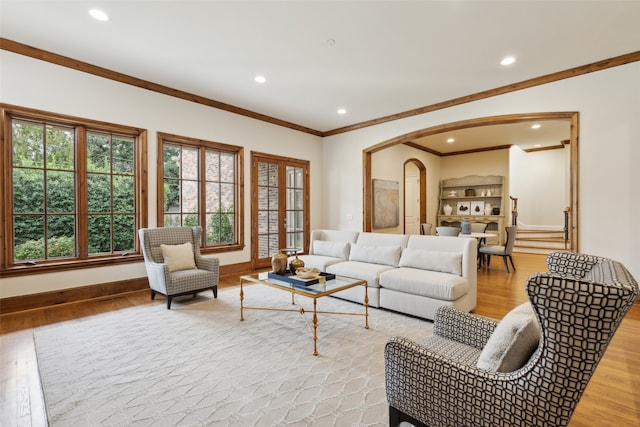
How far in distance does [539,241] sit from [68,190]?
10.8 metres

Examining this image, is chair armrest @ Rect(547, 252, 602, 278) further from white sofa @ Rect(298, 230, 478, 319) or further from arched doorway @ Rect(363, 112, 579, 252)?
arched doorway @ Rect(363, 112, 579, 252)

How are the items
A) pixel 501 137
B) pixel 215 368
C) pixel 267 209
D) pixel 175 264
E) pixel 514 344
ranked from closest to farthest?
pixel 514 344 → pixel 215 368 → pixel 175 264 → pixel 267 209 → pixel 501 137

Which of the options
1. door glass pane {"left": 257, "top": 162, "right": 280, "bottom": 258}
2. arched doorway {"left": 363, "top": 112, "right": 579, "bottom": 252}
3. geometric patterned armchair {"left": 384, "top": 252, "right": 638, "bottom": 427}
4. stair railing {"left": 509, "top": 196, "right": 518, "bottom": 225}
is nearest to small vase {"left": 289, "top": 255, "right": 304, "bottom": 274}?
geometric patterned armchair {"left": 384, "top": 252, "right": 638, "bottom": 427}

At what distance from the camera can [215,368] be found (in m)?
2.34

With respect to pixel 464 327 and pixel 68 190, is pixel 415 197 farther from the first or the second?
pixel 68 190

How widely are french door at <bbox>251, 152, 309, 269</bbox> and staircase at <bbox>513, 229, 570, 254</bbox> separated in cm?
633

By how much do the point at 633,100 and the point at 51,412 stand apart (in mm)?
6279

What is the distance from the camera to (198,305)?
12.6 feet

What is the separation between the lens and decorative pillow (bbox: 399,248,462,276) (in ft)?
11.2

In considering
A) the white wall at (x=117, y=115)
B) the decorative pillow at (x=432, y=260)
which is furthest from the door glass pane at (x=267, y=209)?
the decorative pillow at (x=432, y=260)

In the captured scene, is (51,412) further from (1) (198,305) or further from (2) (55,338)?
(1) (198,305)

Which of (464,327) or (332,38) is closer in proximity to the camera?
(464,327)

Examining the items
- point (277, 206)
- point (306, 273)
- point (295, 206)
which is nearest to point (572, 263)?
point (306, 273)

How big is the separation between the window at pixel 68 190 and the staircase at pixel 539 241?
9.41m
